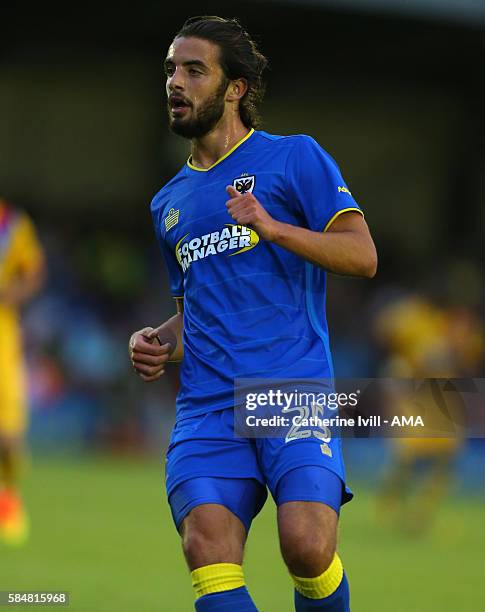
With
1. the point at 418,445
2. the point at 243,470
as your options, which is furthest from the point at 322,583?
the point at 418,445

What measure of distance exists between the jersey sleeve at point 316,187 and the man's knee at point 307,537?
978 millimetres

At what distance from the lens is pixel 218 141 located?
512cm

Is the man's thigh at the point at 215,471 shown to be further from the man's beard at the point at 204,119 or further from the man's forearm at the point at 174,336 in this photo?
the man's beard at the point at 204,119

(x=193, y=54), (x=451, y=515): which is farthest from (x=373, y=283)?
(x=193, y=54)

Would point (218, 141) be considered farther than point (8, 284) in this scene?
No

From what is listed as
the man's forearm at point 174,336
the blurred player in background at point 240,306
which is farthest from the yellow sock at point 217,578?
the man's forearm at point 174,336

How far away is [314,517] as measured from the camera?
14.8ft

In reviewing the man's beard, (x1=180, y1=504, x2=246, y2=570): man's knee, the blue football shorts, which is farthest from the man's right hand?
the man's beard

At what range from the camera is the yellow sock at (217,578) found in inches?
178

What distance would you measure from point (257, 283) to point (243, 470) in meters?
0.65

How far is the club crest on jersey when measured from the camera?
491 centimetres

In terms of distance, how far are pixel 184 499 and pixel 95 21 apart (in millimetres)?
17288

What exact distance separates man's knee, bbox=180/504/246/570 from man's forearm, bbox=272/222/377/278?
0.89 meters

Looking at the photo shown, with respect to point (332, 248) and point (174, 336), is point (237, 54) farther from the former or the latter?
point (174, 336)
